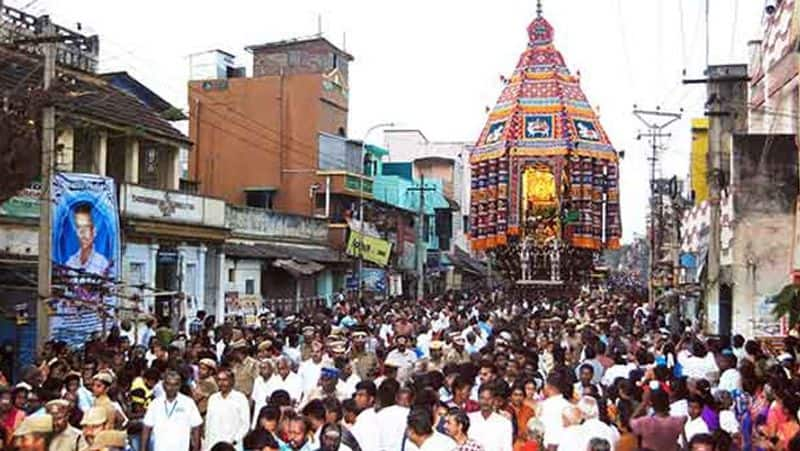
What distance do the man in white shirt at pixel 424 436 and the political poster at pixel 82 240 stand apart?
35.8ft

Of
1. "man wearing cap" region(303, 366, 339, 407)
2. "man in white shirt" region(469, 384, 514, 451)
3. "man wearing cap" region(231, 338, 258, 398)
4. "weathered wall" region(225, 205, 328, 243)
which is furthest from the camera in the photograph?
"weathered wall" region(225, 205, 328, 243)

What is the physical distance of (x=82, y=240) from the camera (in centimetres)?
1956

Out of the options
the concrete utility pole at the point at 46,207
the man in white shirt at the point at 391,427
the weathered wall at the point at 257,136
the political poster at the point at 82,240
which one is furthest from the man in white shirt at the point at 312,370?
the weathered wall at the point at 257,136

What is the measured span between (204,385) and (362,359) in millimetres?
3104

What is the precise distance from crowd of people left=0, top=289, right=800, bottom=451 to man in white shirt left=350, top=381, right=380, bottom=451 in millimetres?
11

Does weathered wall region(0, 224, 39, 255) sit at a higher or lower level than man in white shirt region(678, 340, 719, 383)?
higher

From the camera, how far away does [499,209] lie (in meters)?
45.0

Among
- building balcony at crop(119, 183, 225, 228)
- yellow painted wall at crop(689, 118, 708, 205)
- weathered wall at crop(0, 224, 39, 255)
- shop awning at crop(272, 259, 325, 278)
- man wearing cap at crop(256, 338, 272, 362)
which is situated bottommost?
man wearing cap at crop(256, 338, 272, 362)

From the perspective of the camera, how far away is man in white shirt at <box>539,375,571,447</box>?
8391mm

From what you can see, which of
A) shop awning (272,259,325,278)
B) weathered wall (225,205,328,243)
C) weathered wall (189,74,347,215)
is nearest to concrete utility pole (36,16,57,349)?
weathered wall (225,205,328,243)

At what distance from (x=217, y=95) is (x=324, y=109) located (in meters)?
4.16

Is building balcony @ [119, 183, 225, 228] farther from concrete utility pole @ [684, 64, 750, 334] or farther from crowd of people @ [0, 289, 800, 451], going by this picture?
concrete utility pole @ [684, 64, 750, 334]

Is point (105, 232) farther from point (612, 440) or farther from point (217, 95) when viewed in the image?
point (217, 95)

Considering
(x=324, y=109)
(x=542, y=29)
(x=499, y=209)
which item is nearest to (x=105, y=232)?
(x=324, y=109)
